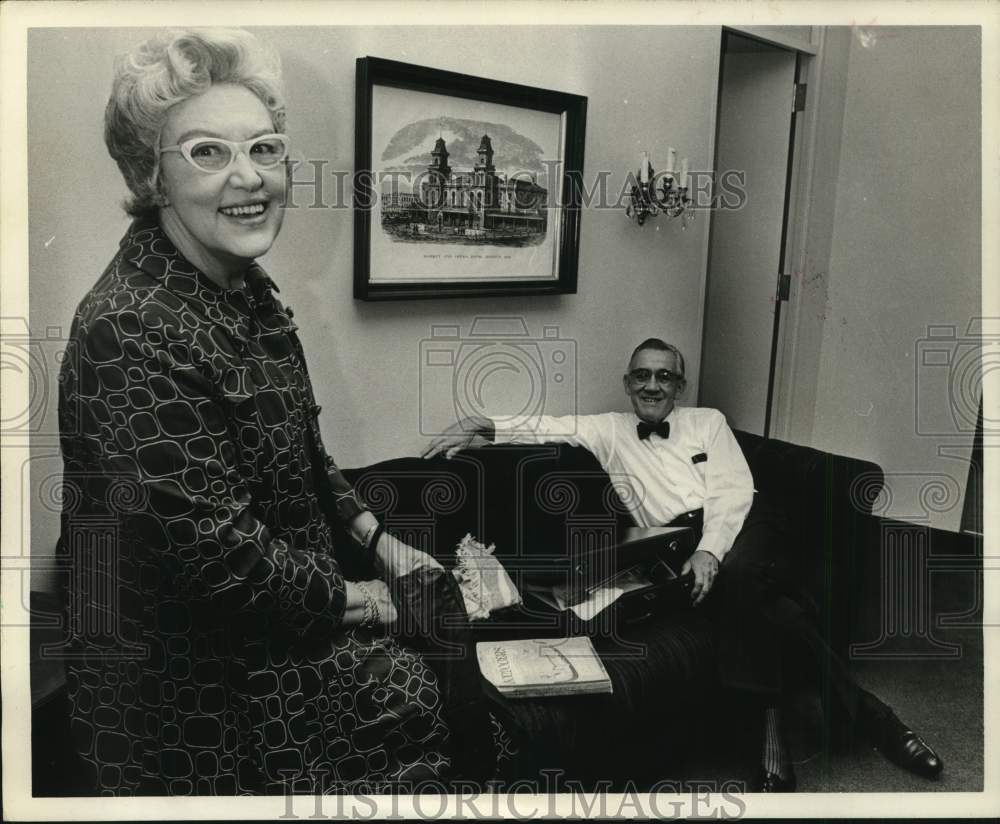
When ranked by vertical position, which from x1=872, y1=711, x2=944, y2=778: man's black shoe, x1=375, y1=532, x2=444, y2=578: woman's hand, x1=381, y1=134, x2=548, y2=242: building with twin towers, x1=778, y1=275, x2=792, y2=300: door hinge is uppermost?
x1=381, y1=134, x2=548, y2=242: building with twin towers

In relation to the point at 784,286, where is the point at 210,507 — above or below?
below

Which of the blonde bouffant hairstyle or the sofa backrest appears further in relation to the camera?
the sofa backrest

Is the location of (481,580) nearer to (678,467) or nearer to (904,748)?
(678,467)

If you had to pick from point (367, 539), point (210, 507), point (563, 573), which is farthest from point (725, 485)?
point (210, 507)

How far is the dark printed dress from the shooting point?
1.35 metres

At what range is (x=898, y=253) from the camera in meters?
1.79

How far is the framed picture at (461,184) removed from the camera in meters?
1.59

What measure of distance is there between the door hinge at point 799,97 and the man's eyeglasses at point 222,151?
1091mm

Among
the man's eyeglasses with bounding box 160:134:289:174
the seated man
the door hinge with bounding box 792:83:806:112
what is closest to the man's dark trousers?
the seated man

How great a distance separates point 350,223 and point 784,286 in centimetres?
95

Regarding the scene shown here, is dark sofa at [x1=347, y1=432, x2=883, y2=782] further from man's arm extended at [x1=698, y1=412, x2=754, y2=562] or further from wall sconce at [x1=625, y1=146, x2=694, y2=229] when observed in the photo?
wall sconce at [x1=625, y1=146, x2=694, y2=229]

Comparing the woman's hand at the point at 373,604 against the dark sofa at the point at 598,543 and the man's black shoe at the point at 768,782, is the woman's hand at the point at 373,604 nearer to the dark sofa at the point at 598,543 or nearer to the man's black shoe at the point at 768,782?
the dark sofa at the point at 598,543

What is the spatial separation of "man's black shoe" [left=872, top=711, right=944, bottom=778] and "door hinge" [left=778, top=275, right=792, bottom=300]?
3.04 ft

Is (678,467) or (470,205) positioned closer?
(470,205)
